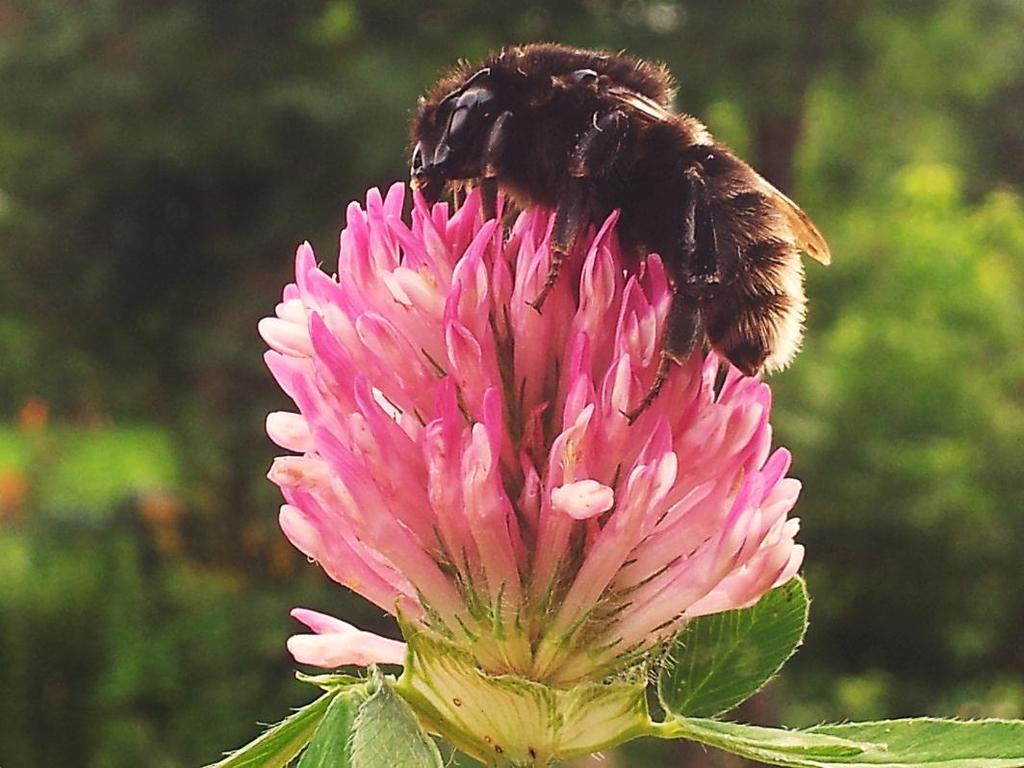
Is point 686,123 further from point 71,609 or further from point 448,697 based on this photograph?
point 71,609

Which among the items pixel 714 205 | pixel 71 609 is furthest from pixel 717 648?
pixel 71 609

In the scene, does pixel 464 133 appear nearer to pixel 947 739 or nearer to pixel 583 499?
pixel 583 499

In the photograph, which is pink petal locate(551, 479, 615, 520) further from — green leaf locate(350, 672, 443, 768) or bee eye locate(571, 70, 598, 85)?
bee eye locate(571, 70, 598, 85)

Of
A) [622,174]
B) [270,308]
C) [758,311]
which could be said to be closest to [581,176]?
[622,174]

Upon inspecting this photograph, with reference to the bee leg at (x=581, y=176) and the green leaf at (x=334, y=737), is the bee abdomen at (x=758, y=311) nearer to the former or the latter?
the bee leg at (x=581, y=176)

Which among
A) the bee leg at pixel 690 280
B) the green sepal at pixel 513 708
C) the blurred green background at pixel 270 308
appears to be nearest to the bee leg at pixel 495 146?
the bee leg at pixel 690 280

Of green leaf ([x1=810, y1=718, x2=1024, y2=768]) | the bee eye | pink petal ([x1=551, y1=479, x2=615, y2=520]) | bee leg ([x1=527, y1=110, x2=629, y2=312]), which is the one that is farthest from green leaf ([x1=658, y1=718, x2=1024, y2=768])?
the bee eye
